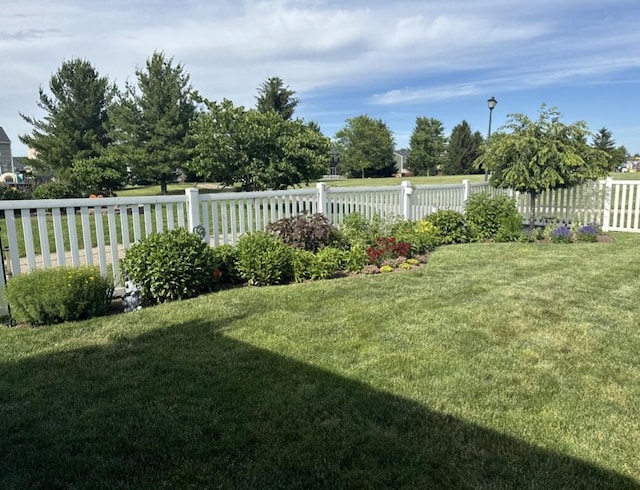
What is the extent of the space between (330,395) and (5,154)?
214 feet

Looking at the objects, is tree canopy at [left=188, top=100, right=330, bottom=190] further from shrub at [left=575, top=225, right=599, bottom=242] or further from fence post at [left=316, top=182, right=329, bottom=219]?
shrub at [left=575, top=225, right=599, bottom=242]

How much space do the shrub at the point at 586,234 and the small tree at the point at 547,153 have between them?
1.14 m

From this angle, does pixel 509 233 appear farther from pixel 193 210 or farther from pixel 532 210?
pixel 193 210

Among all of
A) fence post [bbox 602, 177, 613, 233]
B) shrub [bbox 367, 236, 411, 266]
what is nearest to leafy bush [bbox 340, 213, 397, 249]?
shrub [bbox 367, 236, 411, 266]

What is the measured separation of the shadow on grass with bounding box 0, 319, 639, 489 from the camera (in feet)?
6.77

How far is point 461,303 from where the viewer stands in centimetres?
481

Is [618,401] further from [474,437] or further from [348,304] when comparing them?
[348,304]

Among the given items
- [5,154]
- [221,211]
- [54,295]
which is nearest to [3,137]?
[5,154]

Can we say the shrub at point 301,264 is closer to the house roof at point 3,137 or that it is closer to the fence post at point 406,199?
the fence post at point 406,199

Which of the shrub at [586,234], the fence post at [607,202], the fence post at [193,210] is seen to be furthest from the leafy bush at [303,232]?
the fence post at [607,202]

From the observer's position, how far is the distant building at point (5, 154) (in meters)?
54.0

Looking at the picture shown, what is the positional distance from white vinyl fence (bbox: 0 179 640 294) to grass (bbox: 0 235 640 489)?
106cm

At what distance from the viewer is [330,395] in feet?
9.21

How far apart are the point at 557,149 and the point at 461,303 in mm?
6536
